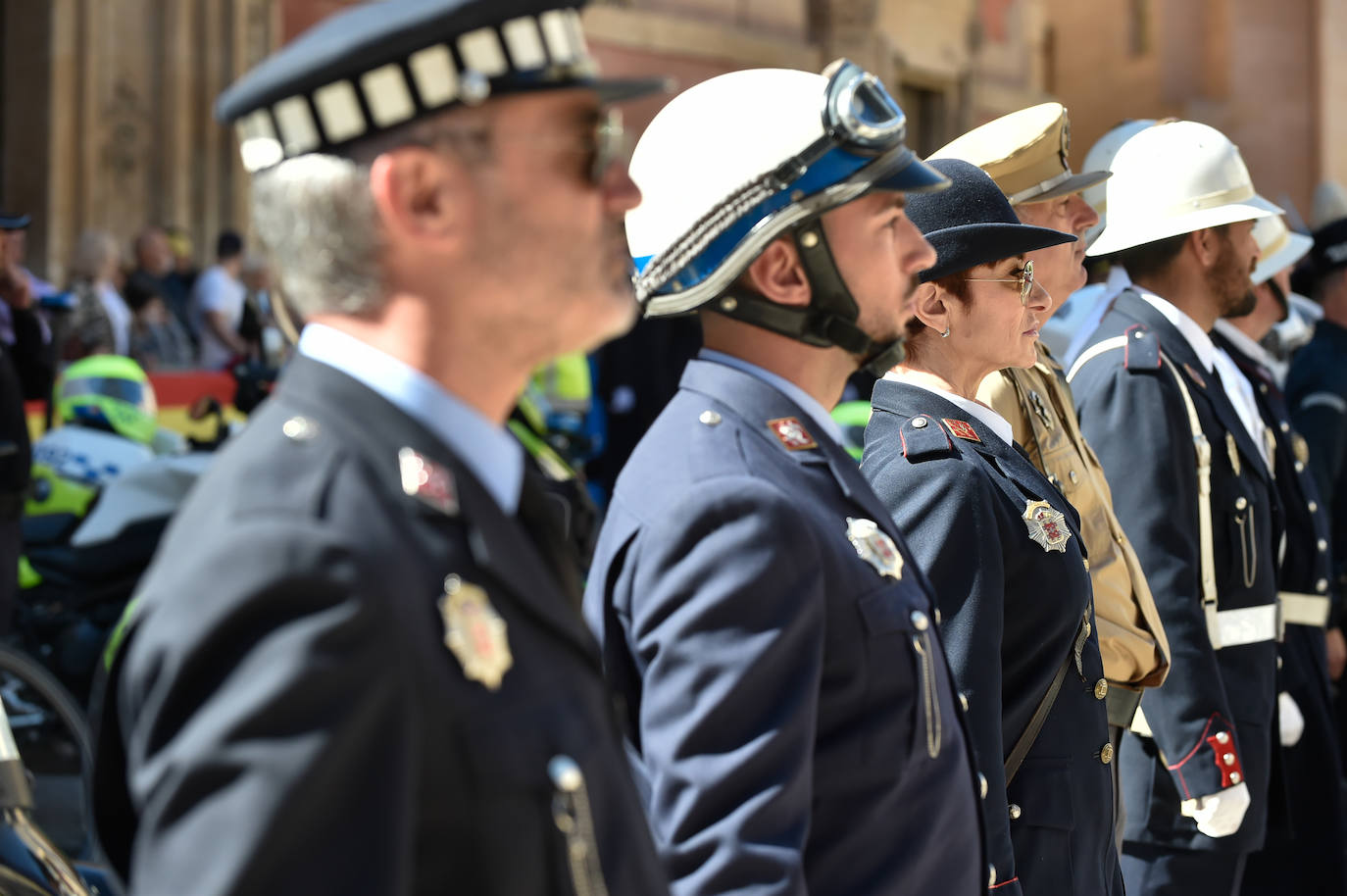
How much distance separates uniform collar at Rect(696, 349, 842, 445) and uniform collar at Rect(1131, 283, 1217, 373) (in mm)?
1968

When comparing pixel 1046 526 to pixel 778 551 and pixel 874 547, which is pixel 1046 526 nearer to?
pixel 874 547

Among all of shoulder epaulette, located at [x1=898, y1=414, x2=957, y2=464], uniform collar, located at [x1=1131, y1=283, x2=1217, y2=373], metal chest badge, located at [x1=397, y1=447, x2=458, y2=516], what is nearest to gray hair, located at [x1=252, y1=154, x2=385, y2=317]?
metal chest badge, located at [x1=397, y1=447, x2=458, y2=516]

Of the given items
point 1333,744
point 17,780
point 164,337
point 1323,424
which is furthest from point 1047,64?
point 17,780

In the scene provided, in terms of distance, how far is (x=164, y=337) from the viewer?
973 centimetres

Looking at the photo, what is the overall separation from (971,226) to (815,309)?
808mm

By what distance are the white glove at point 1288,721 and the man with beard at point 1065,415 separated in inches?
34.4

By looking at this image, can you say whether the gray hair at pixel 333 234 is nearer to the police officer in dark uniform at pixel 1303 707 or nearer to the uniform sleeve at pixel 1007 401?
the uniform sleeve at pixel 1007 401

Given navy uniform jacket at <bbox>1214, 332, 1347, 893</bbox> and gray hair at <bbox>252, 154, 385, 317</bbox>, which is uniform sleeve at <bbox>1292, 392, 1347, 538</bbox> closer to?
navy uniform jacket at <bbox>1214, 332, 1347, 893</bbox>

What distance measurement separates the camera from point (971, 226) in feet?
9.39

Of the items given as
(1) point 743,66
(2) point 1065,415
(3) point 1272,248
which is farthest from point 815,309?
(1) point 743,66

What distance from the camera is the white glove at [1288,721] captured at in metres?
4.16

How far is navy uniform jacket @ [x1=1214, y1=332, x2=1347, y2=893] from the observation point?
4285 mm

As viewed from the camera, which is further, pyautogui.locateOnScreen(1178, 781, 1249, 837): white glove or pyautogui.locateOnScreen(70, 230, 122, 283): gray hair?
pyautogui.locateOnScreen(70, 230, 122, 283): gray hair

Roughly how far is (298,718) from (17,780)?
188cm
